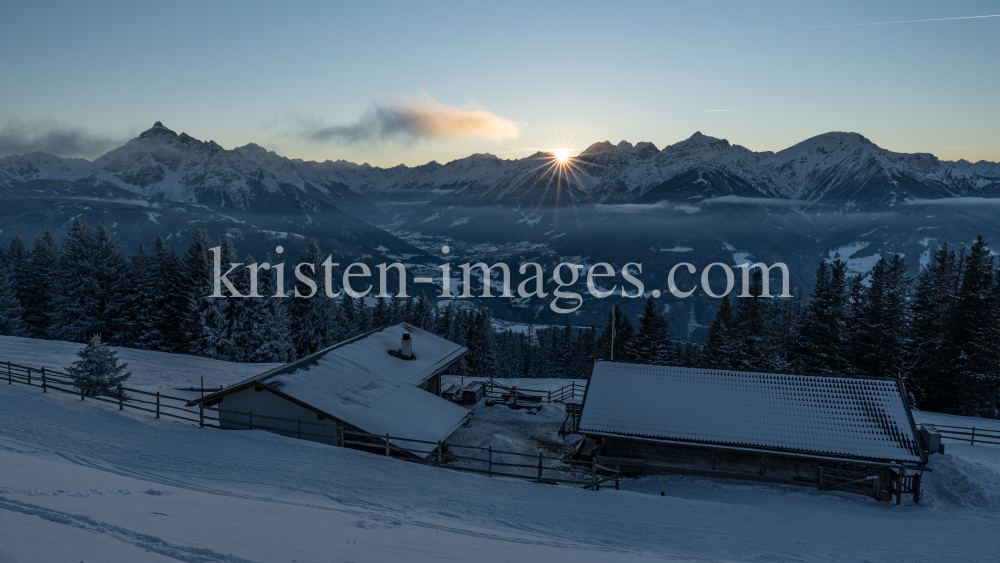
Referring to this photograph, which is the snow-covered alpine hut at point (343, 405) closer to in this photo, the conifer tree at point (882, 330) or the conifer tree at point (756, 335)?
the conifer tree at point (756, 335)

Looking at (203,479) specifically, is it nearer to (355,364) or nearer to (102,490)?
(102,490)

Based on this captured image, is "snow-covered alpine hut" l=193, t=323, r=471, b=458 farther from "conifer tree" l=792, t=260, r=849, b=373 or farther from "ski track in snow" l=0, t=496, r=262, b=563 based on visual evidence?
"conifer tree" l=792, t=260, r=849, b=373

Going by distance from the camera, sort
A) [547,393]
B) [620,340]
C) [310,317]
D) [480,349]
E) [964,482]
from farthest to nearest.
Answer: [480,349] → [620,340] → [310,317] → [547,393] → [964,482]

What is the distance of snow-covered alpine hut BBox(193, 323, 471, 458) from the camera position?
1958 cm

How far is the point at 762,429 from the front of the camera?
20.1 meters

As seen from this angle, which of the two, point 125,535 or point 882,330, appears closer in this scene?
point 125,535

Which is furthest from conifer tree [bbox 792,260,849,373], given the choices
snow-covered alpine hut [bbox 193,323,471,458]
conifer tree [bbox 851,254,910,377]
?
snow-covered alpine hut [bbox 193,323,471,458]

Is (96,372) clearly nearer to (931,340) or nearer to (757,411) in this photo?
(757,411)

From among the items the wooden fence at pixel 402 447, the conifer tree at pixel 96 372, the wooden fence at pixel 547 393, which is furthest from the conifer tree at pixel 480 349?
the conifer tree at pixel 96 372

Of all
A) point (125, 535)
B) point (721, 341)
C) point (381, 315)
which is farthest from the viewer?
point (381, 315)

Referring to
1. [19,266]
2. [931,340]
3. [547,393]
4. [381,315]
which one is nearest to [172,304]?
[19,266]

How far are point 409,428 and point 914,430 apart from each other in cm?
1946

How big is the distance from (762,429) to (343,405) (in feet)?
55.4

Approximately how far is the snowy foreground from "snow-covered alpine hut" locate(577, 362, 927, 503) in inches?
32.9
